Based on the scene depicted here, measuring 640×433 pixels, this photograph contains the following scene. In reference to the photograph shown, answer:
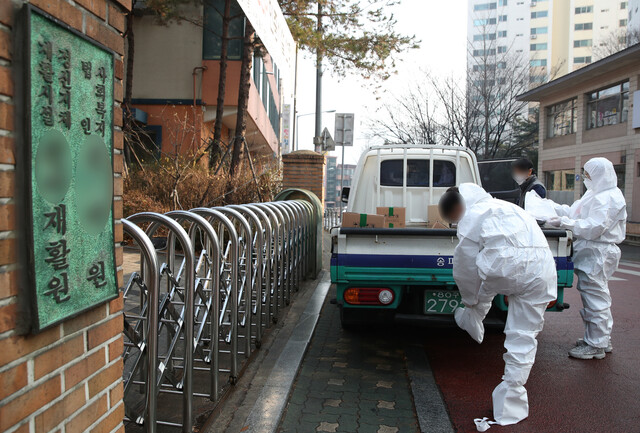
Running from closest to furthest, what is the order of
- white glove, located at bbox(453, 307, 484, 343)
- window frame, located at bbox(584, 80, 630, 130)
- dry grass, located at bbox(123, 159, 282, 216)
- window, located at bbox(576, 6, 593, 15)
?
white glove, located at bbox(453, 307, 484, 343)
dry grass, located at bbox(123, 159, 282, 216)
window frame, located at bbox(584, 80, 630, 130)
window, located at bbox(576, 6, 593, 15)

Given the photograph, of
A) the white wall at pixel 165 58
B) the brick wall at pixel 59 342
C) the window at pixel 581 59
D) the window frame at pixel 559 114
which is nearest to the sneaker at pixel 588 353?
the brick wall at pixel 59 342

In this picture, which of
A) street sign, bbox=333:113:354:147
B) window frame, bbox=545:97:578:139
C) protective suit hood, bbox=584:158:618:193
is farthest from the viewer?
window frame, bbox=545:97:578:139

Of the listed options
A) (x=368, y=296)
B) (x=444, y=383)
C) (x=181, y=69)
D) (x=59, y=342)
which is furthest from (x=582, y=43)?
(x=59, y=342)

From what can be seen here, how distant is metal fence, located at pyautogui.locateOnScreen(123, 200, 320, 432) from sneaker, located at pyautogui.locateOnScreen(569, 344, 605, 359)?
9.38 ft

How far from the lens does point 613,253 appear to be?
16.3ft

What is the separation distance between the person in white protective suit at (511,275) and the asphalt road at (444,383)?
262 mm

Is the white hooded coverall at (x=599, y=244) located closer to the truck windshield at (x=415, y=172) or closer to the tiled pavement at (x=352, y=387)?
the tiled pavement at (x=352, y=387)

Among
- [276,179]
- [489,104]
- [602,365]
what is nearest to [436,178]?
[602,365]

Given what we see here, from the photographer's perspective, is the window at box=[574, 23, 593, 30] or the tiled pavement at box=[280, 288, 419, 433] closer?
the tiled pavement at box=[280, 288, 419, 433]

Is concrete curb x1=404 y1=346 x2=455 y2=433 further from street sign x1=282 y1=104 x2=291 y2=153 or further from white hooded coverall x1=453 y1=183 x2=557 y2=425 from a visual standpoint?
street sign x1=282 y1=104 x2=291 y2=153

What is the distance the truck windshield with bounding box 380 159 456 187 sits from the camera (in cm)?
739

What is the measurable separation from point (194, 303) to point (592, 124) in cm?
2633

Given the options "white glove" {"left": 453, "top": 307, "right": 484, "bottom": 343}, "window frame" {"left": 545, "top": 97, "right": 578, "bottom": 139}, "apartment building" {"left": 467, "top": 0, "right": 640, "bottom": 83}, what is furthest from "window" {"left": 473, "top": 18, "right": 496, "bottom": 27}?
"white glove" {"left": 453, "top": 307, "right": 484, "bottom": 343}

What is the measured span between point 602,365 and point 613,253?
992mm
